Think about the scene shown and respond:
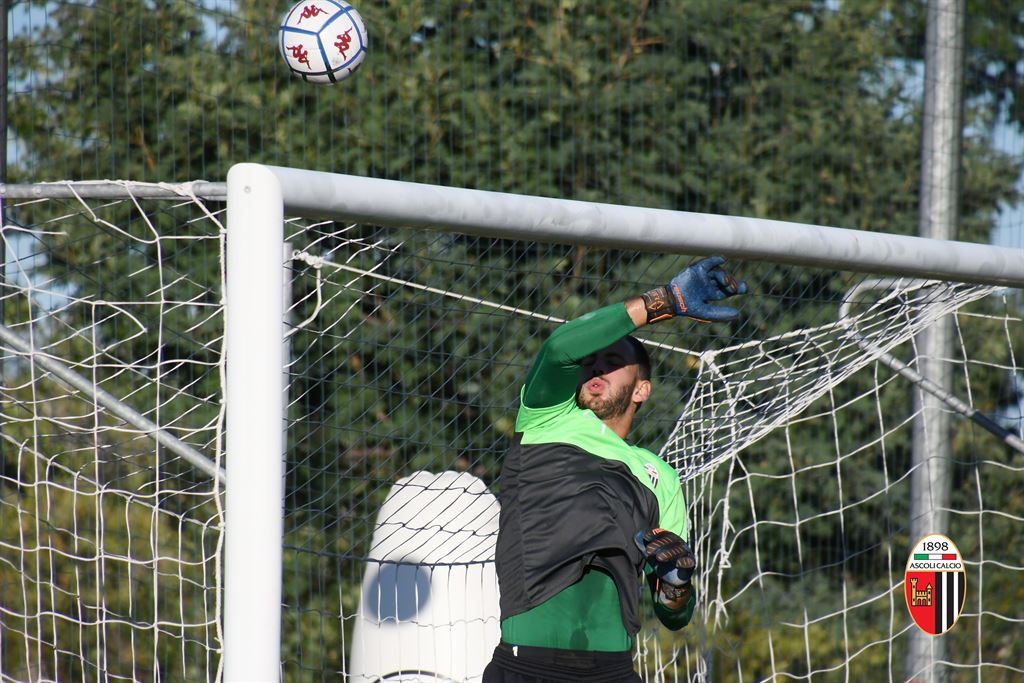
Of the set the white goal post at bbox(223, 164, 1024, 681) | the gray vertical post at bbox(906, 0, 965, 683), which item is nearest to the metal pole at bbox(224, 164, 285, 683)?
the white goal post at bbox(223, 164, 1024, 681)

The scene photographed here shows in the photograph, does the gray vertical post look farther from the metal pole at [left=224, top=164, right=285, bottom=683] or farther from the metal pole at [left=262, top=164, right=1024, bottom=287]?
the metal pole at [left=224, top=164, right=285, bottom=683]

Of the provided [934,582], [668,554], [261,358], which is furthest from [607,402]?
[934,582]

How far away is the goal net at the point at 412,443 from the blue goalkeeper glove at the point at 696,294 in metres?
0.25

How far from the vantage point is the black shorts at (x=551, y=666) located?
9.39 ft

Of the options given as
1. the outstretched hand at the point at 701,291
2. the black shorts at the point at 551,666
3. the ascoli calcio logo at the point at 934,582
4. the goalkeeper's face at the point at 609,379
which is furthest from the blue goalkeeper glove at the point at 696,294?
the ascoli calcio logo at the point at 934,582

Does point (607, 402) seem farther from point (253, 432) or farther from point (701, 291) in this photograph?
point (253, 432)

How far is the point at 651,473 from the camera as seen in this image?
3168 mm

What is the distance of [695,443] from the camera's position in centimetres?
405

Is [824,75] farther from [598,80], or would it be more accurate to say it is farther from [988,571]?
[988,571]

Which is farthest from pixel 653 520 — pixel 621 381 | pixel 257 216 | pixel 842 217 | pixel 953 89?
pixel 842 217

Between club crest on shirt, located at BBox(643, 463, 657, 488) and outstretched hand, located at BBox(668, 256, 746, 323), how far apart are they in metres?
0.58

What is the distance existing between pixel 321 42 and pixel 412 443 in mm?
2014

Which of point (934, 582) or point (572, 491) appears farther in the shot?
point (934, 582)

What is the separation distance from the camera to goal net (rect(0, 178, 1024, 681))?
12.7 feet
